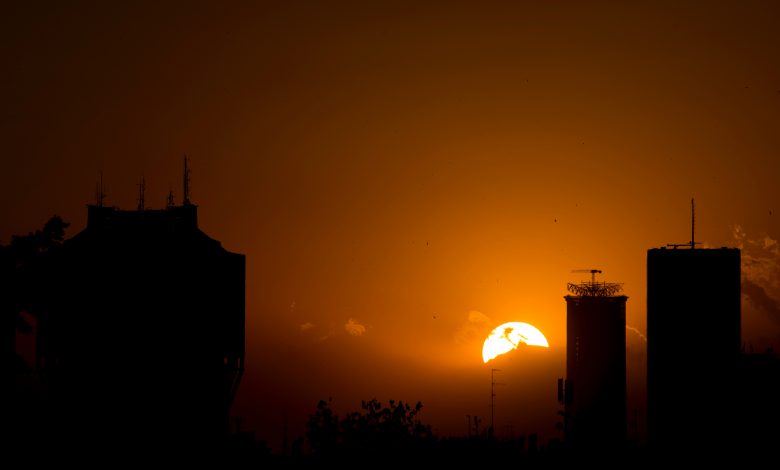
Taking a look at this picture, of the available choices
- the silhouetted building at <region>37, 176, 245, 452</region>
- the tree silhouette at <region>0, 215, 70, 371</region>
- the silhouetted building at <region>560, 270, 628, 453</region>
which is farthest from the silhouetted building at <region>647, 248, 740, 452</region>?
the tree silhouette at <region>0, 215, 70, 371</region>

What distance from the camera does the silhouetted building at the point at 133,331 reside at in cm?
4297

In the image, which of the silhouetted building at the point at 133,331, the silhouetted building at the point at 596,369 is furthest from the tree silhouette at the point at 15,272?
the silhouetted building at the point at 596,369

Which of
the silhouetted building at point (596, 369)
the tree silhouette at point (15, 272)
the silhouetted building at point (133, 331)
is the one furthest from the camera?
the silhouetted building at point (596, 369)

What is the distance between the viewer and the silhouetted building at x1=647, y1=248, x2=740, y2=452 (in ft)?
237

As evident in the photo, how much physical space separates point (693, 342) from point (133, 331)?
49.2 meters

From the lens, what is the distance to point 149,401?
4322 cm

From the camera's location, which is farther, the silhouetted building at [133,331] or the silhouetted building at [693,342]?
the silhouetted building at [693,342]

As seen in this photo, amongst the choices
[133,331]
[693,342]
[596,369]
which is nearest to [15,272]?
[133,331]

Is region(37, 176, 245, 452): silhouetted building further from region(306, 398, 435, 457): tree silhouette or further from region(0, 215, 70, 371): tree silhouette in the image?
region(0, 215, 70, 371): tree silhouette

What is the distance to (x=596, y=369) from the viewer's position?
3607 inches

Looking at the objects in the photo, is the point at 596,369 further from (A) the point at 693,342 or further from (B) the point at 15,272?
(B) the point at 15,272

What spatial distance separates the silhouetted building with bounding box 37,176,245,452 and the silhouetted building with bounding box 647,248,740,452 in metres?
43.7

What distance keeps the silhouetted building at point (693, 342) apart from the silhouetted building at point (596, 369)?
14716 mm

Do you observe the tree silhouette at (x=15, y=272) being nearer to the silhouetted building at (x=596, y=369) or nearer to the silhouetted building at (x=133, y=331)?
the silhouetted building at (x=133, y=331)
